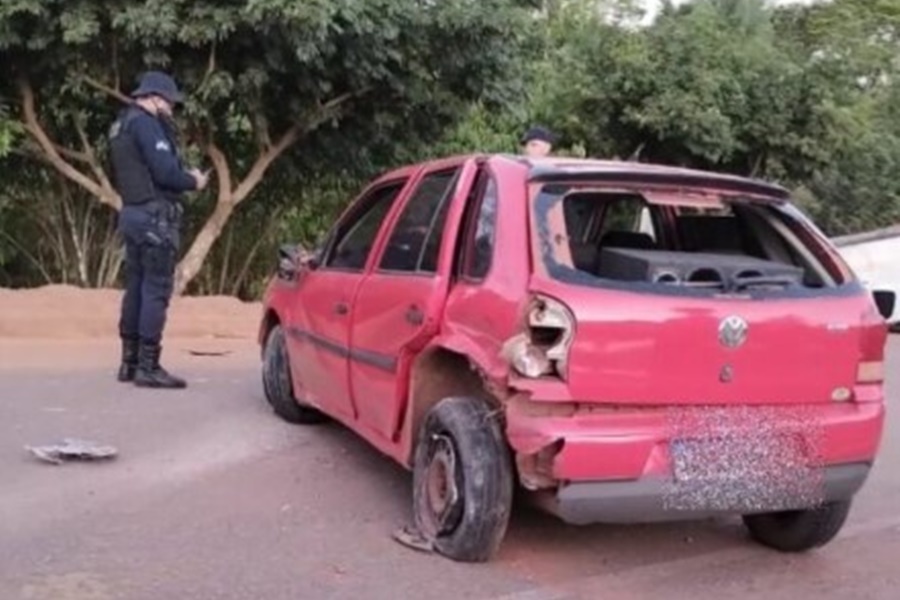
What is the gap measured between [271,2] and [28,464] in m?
5.23

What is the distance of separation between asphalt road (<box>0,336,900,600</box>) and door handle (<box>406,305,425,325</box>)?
913 millimetres

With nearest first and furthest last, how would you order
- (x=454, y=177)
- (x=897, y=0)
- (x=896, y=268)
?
(x=454, y=177), (x=896, y=268), (x=897, y=0)

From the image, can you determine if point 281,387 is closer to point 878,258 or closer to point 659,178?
point 659,178

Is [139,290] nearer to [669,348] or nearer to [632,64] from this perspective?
[669,348]

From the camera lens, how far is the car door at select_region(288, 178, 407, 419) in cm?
584

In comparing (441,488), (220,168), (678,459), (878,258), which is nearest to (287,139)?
(220,168)

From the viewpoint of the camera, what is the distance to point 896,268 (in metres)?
13.9

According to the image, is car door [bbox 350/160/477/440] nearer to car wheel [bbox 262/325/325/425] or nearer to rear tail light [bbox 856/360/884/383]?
car wheel [bbox 262/325/325/425]

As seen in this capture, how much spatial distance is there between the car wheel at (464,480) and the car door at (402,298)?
342 mm

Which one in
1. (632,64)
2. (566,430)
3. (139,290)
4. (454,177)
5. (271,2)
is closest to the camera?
(566,430)

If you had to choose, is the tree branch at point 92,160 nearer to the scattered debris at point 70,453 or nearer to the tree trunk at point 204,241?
the tree trunk at point 204,241

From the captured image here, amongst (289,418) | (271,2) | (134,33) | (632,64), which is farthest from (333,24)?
(632,64)

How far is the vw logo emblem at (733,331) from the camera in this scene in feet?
14.5

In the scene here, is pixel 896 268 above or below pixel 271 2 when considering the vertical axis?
below
